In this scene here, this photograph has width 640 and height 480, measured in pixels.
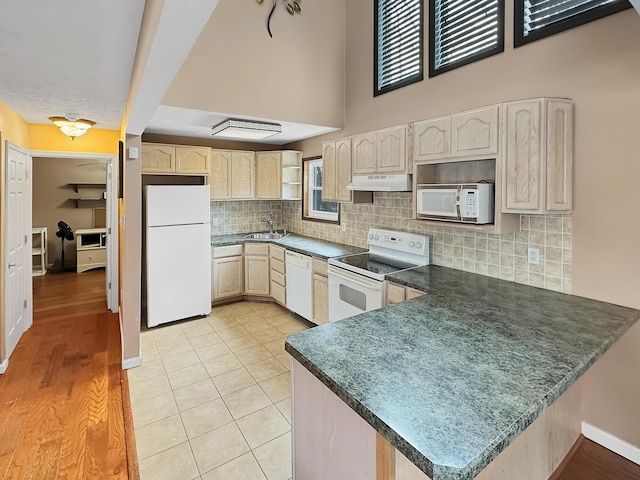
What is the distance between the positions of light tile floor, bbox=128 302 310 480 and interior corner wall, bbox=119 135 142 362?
302 mm

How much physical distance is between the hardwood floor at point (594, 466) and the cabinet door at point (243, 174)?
4403mm

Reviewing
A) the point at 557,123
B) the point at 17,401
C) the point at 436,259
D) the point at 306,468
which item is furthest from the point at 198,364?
the point at 557,123

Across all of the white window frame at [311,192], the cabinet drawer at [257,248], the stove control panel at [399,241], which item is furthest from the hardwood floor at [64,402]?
the white window frame at [311,192]

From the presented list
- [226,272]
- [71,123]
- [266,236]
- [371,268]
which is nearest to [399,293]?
[371,268]

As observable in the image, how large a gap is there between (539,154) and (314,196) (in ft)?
10.8

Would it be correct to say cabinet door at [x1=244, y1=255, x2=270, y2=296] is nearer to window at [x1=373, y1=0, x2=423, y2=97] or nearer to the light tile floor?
the light tile floor

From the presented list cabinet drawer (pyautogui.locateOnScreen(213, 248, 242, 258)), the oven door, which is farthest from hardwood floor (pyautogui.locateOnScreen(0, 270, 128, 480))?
the oven door

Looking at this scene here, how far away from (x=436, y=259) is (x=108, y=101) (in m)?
3.24

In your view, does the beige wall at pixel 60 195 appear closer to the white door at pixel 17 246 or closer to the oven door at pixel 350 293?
the white door at pixel 17 246

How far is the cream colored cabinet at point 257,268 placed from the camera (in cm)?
481

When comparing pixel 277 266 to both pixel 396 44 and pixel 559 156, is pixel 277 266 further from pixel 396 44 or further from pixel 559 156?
pixel 559 156

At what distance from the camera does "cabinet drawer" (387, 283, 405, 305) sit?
268 cm

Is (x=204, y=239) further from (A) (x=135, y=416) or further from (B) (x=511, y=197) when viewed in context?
(B) (x=511, y=197)

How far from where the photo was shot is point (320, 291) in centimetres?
382
